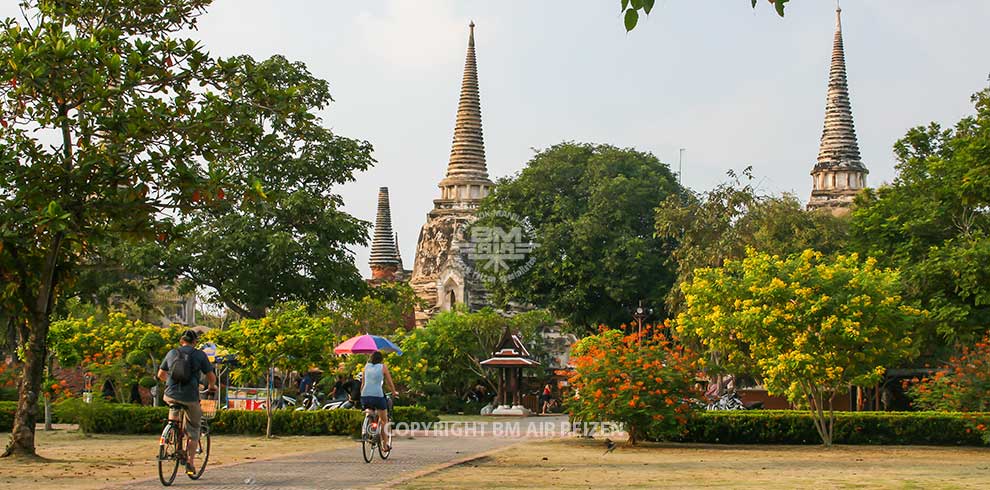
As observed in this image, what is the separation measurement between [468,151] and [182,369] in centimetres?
6469

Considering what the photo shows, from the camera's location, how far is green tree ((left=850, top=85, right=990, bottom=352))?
2859cm

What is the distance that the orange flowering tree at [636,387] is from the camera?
20.7 m

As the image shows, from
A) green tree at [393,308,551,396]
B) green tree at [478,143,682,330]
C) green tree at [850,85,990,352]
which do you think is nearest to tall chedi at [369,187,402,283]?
green tree at [478,143,682,330]

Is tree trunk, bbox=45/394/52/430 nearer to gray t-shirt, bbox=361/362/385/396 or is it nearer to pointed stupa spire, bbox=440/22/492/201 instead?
gray t-shirt, bbox=361/362/385/396

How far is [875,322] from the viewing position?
21969 mm

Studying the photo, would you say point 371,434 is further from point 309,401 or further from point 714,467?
point 309,401

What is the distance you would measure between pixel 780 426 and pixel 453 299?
1884 inches

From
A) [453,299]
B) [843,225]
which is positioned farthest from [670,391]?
[453,299]

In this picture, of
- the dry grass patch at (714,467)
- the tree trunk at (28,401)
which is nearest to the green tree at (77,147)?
the tree trunk at (28,401)

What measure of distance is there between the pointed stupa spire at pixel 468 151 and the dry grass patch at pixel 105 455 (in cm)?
5278

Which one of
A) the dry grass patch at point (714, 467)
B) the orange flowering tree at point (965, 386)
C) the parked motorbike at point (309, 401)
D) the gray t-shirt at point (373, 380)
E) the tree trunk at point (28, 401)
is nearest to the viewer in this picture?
the dry grass patch at point (714, 467)

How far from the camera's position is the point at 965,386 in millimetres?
23547

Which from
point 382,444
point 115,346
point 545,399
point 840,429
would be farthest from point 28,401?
point 545,399

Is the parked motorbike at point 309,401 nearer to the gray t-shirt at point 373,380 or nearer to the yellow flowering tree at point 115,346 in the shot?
the yellow flowering tree at point 115,346
